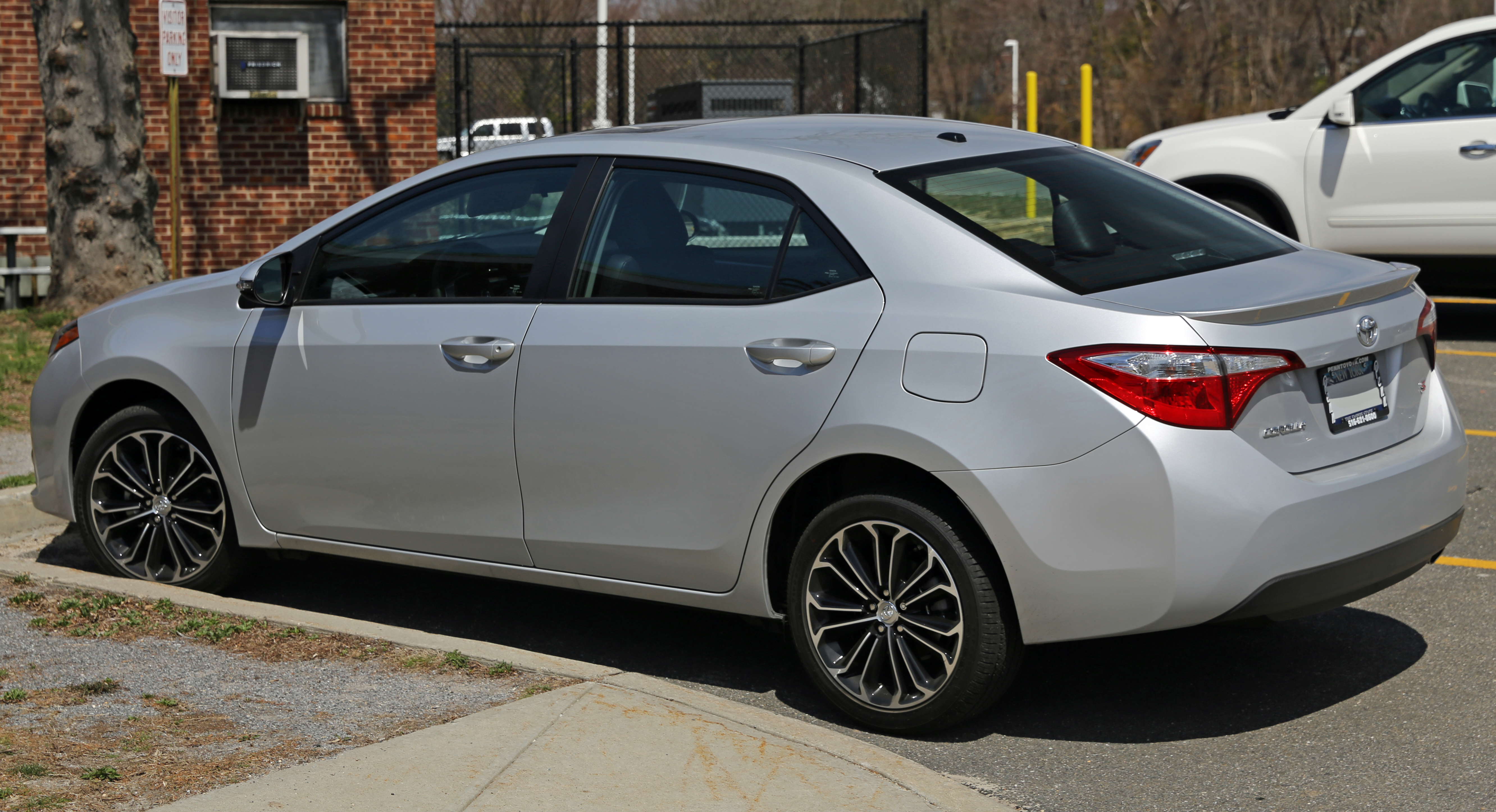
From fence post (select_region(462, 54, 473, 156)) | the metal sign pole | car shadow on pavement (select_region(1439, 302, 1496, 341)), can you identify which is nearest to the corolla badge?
car shadow on pavement (select_region(1439, 302, 1496, 341))

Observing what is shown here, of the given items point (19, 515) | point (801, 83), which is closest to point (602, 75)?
point (801, 83)

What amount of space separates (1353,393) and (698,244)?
1.93m

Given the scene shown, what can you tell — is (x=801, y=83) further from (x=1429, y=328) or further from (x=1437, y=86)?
(x=1429, y=328)

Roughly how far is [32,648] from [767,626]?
239 centimetres

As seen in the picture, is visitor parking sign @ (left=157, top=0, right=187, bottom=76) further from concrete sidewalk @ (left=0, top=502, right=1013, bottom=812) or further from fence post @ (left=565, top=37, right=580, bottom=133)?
concrete sidewalk @ (left=0, top=502, right=1013, bottom=812)

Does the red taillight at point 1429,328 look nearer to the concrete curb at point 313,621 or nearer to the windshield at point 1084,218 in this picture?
the windshield at point 1084,218

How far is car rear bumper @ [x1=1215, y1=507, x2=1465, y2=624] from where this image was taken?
158 inches

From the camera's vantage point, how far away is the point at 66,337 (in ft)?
20.3

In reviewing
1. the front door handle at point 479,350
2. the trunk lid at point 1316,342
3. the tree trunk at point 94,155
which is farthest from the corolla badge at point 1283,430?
the tree trunk at point 94,155

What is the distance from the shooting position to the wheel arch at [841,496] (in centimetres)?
426

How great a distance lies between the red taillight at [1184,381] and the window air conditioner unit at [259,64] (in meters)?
12.8

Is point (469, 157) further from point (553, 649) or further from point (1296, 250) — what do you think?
point (1296, 250)

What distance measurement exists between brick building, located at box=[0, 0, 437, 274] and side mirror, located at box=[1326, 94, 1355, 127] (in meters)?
8.93

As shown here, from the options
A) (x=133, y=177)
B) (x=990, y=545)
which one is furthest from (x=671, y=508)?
(x=133, y=177)
